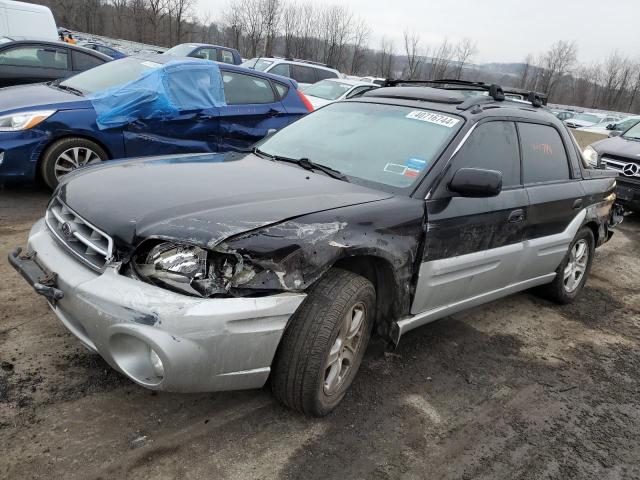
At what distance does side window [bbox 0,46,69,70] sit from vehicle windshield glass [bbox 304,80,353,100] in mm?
5507

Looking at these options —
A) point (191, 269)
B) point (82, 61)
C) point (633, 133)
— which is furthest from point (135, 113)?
point (633, 133)

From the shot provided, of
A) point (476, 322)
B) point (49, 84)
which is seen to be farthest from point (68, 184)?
point (49, 84)

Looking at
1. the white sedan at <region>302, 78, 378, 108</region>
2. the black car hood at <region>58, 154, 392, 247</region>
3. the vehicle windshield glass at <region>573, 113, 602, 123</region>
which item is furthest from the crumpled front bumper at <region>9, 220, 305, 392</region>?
the vehicle windshield glass at <region>573, 113, 602, 123</region>

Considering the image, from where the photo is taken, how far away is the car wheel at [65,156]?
5383mm

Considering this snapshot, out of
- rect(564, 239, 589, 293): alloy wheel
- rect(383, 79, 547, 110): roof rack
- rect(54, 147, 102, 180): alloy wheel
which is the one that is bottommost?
rect(564, 239, 589, 293): alloy wheel

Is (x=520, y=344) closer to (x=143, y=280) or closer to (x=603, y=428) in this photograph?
(x=603, y=428)

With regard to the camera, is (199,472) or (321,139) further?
(321,139)

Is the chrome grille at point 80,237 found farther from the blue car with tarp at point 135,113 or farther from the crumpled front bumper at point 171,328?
the blue car with tarp at point 135,113

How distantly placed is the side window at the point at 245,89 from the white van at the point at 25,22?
8.35 m

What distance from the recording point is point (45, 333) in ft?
10.2

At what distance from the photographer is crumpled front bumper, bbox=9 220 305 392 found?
2.12 m

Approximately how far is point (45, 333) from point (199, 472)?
1.49m

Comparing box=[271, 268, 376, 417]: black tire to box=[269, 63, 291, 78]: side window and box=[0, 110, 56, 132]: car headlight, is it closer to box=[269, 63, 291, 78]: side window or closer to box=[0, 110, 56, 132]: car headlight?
box=[0, 110, 56, 132]: car headlight

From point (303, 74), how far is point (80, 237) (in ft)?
43.5
